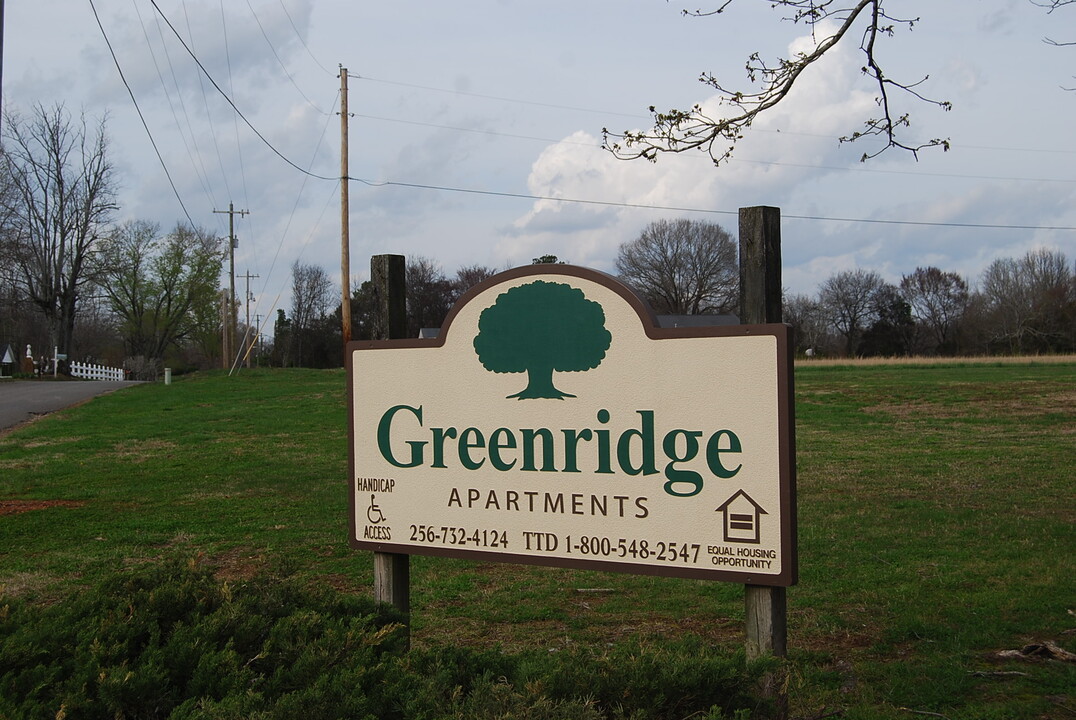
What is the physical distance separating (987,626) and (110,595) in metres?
4.52

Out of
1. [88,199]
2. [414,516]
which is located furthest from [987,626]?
[88,199]

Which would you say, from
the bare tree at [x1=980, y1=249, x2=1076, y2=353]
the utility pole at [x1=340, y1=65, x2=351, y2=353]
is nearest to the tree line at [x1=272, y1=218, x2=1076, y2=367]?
the bare tree at [x1=980, y1=249, x2=1076, y2=353]

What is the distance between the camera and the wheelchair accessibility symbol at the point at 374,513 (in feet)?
14.7

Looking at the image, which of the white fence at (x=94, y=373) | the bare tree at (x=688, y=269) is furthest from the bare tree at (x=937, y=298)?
the white fence at (x=94, y=373)

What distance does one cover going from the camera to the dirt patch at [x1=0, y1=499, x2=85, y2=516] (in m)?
9.59

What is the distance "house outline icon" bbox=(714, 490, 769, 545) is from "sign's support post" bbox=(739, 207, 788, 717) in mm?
213

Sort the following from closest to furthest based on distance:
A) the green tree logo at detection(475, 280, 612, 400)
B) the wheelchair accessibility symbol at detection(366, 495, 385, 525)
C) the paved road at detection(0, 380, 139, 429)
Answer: the green tree logo at detection(475, 280, 612, 400) < the wheelchair accessibility symbol at detection(366, 495, 385, 525) < the paved road at detection(0, 380, 139, 429)

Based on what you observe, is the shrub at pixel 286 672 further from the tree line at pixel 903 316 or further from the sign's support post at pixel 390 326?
the tree line at pixel 903 316

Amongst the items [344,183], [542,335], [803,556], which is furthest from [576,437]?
[344,183]

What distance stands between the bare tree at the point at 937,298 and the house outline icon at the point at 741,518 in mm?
76925

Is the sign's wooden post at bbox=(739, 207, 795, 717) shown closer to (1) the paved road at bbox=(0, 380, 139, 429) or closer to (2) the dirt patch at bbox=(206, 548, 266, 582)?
(2) the dirt patch at bbox=(206, 548, 266, 582)

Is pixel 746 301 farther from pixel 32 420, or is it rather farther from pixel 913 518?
pixel 32 420

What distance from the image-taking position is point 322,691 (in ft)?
9.21

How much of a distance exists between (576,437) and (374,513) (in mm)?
1171
